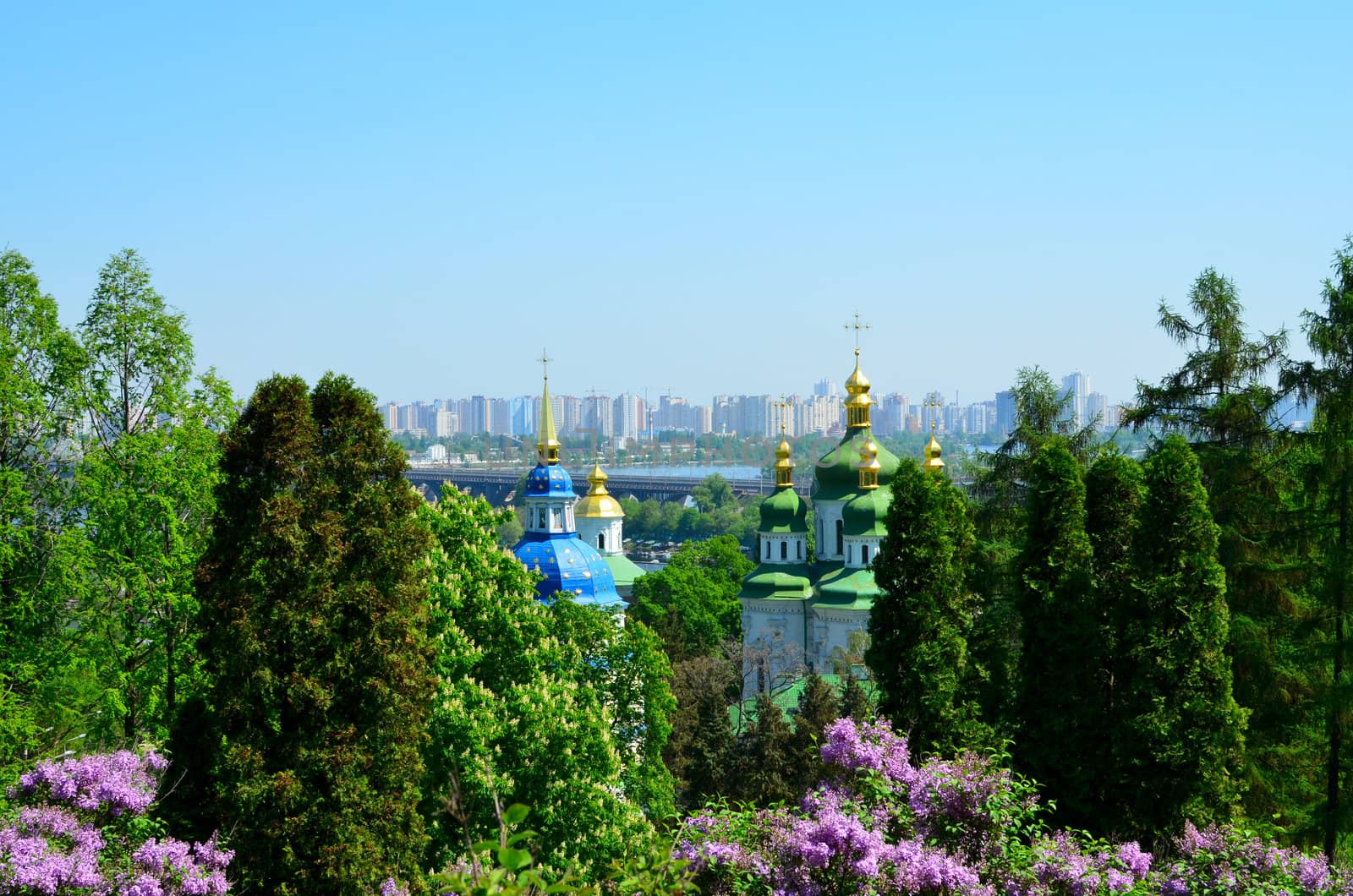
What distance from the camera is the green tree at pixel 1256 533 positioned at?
14.4 meters

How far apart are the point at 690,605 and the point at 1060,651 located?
29871mm

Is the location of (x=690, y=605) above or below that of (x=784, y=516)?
below

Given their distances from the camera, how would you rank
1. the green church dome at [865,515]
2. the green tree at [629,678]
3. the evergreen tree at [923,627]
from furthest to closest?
the green church dome at [865,515]
the green tree at [629,678]
the evergreen tree at [923,627]

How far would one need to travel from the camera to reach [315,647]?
1146 centimetres

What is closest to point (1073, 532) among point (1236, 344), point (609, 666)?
point (1236, 344)

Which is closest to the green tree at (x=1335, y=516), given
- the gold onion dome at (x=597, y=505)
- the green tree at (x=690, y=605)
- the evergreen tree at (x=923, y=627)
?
the evergreen tree at (x=923, y=627)

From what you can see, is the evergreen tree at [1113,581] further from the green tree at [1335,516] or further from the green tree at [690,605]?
the green tree at [690,605]

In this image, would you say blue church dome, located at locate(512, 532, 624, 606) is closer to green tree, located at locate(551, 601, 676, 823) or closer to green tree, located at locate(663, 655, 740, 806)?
green tree, located at locate(663, 655, 740, 806)

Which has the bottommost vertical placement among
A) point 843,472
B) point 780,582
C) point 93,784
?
point 780,582

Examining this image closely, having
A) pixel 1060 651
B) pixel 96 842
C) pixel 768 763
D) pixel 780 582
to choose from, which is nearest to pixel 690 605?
pixel 780 582

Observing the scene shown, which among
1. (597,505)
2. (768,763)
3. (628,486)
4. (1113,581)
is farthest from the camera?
(628,486)

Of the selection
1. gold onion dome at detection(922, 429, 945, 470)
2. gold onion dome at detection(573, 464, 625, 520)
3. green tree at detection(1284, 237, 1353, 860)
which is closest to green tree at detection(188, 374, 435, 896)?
green tree at detection(1284, 237, 1353, 860)

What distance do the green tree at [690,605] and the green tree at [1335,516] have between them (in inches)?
993

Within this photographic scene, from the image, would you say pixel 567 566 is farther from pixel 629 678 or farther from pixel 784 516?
pixel 629 678
